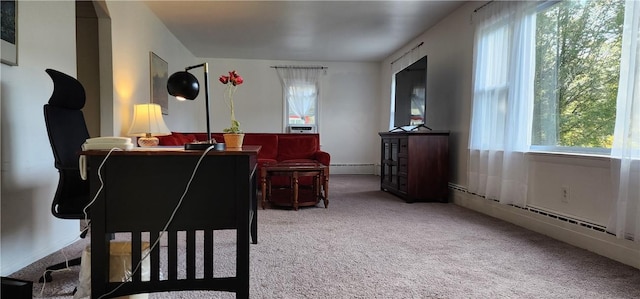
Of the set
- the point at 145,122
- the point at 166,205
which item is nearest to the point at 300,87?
the point at 145,122

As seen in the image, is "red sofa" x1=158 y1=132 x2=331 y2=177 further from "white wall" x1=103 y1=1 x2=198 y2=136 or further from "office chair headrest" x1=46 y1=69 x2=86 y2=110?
"office chair headrest" x1=46 y1=69 x2=86 y2=110

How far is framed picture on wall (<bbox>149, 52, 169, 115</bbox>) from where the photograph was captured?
13.9 feet

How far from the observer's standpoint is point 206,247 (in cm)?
157

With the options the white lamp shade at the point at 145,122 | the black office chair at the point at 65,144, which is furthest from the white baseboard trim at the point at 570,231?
the white lamp shade at the point at 145,122

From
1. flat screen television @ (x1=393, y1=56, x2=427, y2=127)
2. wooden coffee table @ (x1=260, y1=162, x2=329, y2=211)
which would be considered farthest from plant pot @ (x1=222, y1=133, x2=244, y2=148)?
flat screen television @ (x1=393, y1=56, x2=427, y2=127)

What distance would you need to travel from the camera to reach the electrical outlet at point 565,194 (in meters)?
2.56

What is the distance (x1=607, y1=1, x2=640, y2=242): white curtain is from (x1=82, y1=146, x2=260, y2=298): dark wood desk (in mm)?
2189

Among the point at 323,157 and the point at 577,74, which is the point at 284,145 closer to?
the point at 323,157

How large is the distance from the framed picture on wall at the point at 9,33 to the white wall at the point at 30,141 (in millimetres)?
42

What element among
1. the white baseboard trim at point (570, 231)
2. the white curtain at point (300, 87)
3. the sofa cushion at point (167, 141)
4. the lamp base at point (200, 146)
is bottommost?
the white baseboard trim at point (570, 231)

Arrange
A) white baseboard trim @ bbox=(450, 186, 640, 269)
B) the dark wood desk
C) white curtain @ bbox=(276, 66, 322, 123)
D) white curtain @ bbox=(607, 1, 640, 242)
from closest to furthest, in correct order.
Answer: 1. the dark wood desk
2. white curtain @ bbox=(607, 1, 640, 242)
3. white baseboard trim @ bbox=(450, 186, 640, 269)
4. white curtain @ bbox=(276, 66, 322, 123)

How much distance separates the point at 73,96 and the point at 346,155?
18.8ft

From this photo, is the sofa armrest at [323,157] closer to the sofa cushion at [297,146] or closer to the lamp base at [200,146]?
the sofa cushion at [297,146]

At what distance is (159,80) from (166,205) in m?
3.50
